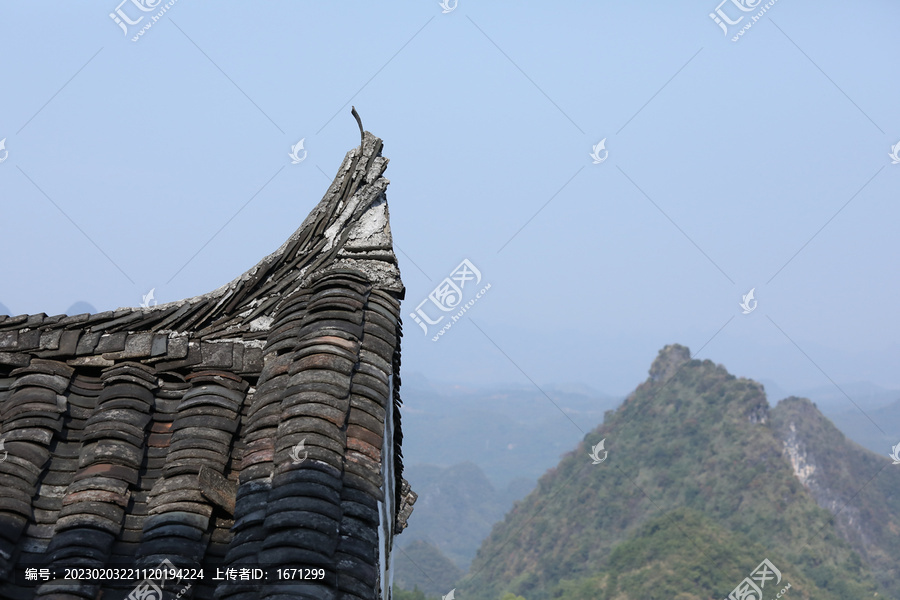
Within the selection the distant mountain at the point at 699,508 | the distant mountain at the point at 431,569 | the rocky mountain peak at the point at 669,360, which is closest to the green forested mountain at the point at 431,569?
the distant mountain at the point at 431,569

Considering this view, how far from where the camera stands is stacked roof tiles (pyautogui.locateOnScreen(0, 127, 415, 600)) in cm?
474

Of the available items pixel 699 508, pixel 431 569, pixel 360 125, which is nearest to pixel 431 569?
pixel 431 569

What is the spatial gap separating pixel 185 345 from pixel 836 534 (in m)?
96.3

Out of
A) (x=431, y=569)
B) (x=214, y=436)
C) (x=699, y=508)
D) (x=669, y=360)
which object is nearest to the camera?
(x=214, y=436)

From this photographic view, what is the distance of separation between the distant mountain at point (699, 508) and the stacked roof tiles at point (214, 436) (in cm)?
7165

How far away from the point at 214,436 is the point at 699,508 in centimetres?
9846

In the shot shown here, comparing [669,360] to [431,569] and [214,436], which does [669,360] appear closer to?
[431,569]

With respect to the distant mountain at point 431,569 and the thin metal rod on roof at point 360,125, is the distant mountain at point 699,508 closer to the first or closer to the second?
the distant mountain at point 431,569

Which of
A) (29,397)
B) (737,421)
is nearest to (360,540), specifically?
(29,397)

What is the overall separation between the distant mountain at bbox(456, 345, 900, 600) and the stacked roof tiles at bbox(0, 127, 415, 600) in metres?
71.7

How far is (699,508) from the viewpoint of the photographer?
9650cm

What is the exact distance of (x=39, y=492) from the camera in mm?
5316

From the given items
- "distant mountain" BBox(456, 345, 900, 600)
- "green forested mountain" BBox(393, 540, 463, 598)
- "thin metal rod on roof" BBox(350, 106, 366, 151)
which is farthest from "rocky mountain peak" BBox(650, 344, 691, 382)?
"thin metal rod on roof" BBox(350, 106, 366, 151)

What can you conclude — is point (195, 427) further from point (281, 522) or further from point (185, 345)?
point (281, 522)
